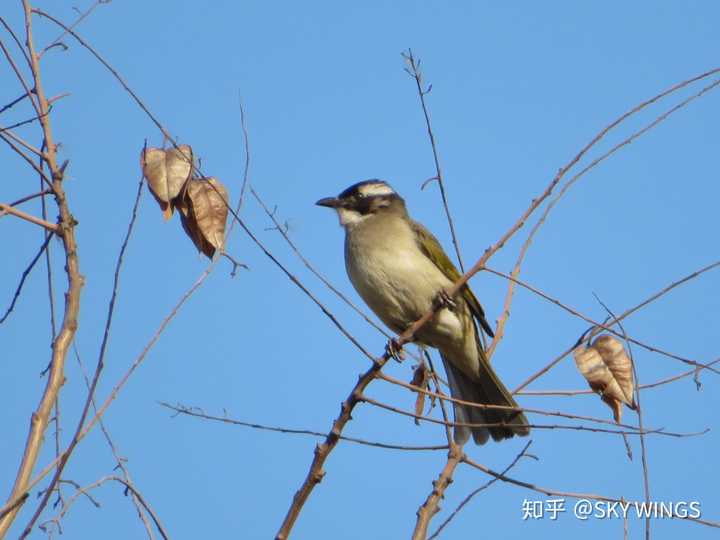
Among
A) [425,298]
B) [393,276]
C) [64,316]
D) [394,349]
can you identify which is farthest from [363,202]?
[64,316]

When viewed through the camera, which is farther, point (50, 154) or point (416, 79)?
point (416, 79)

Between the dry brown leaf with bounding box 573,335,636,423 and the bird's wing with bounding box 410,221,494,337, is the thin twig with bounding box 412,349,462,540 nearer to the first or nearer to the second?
the dry brown leaf with bounding box 573,335,636,423

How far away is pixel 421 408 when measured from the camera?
433 cm

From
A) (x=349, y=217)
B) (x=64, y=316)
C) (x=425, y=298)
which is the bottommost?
(x=64, y=316)

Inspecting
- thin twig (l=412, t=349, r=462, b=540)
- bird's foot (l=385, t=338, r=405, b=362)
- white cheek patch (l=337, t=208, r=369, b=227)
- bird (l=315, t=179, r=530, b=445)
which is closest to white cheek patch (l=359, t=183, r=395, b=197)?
white cheek patch (l=337, t=208, r=369, b=227)

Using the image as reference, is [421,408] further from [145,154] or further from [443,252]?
[443,252]

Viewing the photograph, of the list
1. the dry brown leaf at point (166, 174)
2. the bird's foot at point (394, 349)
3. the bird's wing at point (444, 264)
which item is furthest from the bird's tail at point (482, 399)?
the dry brown leaf at point (166, 174)

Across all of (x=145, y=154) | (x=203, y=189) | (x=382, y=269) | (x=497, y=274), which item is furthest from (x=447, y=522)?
(x=382, y=269)

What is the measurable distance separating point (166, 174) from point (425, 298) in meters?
3.05

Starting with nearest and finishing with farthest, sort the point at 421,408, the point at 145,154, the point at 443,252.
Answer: the point at 145,154 → the point at 421,408 → the point at 443,252

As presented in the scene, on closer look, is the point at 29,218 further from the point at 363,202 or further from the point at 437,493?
the point at 363,202

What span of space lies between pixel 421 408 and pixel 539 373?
2.10 feet

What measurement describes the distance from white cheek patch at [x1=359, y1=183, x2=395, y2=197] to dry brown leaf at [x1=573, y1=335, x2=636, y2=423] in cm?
392

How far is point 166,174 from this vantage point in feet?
12.1
